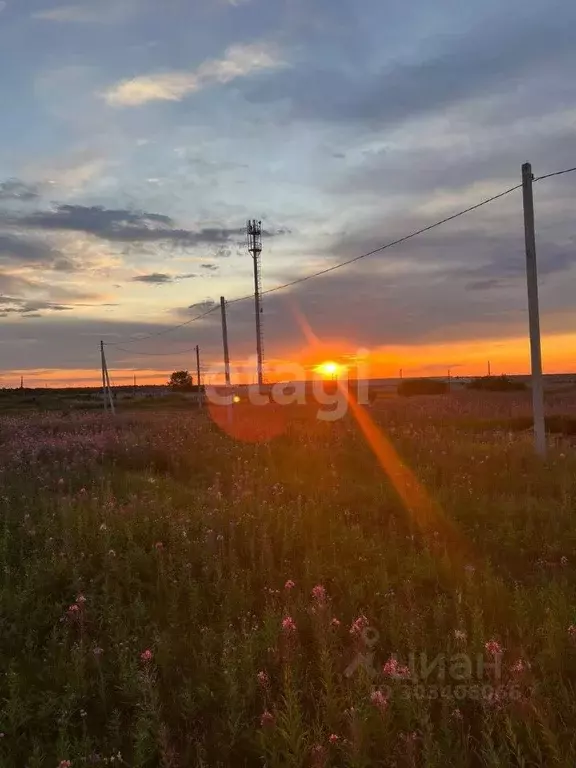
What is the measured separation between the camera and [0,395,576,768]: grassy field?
3.23 m

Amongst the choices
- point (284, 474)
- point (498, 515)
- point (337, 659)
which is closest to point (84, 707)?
point (337, 659)

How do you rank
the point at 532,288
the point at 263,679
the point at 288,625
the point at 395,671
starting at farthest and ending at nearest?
the point at 532,288
the point at 288,625
the point at 263,679
the point at 395,671

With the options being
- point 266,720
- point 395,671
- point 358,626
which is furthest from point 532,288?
point 266,720

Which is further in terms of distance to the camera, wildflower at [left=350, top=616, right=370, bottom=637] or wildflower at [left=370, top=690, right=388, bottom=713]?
wildflower at [left=350, top=616, right=370, bottom=637]

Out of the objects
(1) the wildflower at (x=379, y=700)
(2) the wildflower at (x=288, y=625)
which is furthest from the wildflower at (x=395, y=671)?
(2) the wildflower at (x=288, y=625)

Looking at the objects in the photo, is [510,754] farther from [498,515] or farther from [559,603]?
[498,515]

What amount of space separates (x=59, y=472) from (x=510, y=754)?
942 centimetres

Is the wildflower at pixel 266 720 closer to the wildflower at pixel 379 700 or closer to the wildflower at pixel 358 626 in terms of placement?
the wildflower at pixel 379 700

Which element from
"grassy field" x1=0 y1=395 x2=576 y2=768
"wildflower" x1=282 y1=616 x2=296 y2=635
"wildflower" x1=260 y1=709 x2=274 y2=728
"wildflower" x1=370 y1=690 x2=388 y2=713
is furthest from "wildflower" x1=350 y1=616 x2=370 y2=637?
"wildflower" x1=260 y1=709 x2=274 y2=728

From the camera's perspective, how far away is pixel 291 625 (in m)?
3.94

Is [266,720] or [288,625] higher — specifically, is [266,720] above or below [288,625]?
below

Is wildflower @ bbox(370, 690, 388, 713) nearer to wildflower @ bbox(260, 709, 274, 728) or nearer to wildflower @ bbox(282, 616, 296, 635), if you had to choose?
wildflower @ bbox(260, 709, 274, 728)

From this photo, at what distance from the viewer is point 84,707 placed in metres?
3.78

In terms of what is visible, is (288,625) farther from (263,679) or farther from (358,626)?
(358,626)
